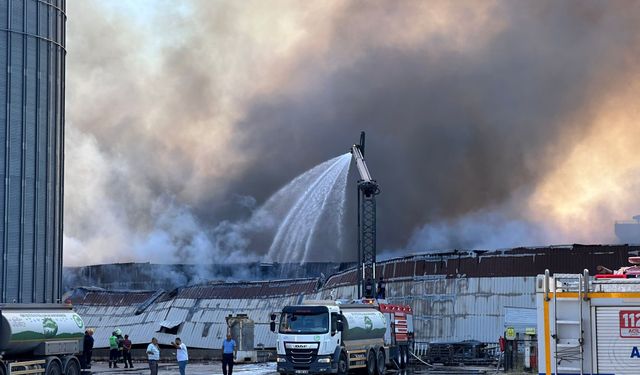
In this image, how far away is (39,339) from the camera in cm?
2922

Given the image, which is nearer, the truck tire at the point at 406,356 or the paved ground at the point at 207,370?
the paved ground at the point at 207,370

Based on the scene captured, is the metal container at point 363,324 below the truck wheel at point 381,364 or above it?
above

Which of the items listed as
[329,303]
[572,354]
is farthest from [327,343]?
[572,354]

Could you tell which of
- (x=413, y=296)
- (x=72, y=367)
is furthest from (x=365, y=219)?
(x=72, y=367)

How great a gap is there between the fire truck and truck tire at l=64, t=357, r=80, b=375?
17756mm

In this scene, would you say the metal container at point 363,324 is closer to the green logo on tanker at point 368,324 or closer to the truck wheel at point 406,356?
the green logo on tanker at point 368,324

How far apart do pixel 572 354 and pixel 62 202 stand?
46099 millimetres

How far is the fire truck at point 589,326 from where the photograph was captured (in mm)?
17641

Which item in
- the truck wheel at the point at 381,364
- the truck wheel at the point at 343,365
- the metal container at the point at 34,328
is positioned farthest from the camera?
the truck wheel at the point at 381,364

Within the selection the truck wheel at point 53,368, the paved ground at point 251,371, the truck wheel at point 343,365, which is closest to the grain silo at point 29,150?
the paved ground at point 251,371

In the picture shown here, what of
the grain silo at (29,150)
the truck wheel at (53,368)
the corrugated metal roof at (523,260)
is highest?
the grain silo at (29,150)

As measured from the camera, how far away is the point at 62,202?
59312 millimetres

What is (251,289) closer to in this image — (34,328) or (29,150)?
(29,150)

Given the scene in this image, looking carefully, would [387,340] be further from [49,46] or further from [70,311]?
[49,46]
